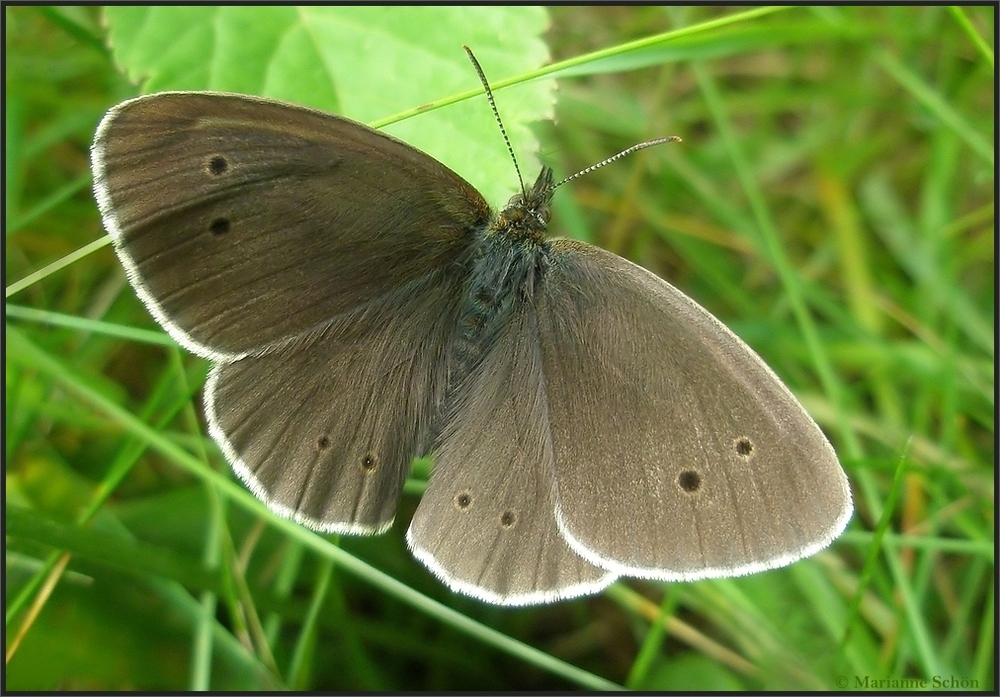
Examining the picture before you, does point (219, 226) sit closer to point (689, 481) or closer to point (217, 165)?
point (217, 165)

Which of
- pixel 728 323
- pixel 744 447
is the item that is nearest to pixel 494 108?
pixel 744 447

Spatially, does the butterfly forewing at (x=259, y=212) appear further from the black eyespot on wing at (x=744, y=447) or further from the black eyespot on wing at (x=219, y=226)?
the black eyespot on wing at (x=744, y=447)

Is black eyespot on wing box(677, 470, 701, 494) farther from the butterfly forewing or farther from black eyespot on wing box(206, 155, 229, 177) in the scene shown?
black eyespot on wing box(206, 155, 229, 177)

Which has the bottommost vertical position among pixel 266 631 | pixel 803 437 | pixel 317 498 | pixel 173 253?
pixel 266 631

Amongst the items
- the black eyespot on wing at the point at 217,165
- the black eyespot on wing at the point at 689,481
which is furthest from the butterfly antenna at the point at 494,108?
the black eyespot on wing at the point at 689,481

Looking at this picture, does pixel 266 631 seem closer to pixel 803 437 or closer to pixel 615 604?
pixel 615 604

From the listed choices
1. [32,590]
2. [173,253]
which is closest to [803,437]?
[173,253]

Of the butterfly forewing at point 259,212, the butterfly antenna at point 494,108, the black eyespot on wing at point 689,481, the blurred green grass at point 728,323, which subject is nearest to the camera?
the butterfly forewing at point 259,212

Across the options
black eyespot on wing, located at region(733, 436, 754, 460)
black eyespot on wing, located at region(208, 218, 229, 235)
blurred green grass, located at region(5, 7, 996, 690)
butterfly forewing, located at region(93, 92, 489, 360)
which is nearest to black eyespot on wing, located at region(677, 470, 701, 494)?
black eyespot on wing, located at region(733, 436, 754, 460)
